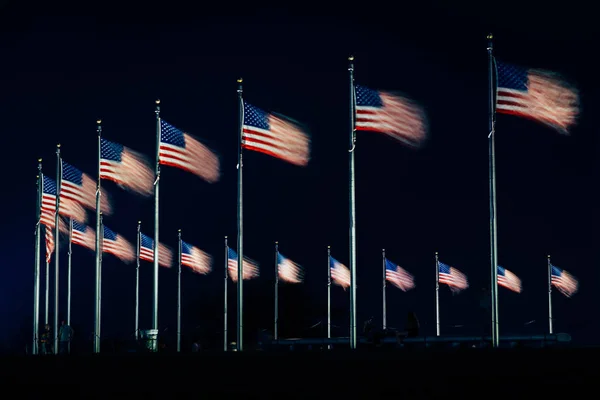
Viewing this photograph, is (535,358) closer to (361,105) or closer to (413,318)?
(361,105)

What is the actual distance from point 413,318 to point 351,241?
4.63 m

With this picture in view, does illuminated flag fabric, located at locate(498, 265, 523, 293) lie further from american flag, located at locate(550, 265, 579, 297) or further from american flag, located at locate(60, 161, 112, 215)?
american flag, located at locate(60, 161, 112, 215)

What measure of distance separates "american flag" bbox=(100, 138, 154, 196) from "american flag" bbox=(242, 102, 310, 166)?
7.10 metres

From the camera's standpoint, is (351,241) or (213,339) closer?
(351,241)

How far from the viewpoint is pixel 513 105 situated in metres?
35.7

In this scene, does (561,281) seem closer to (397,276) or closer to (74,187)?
(397,276)

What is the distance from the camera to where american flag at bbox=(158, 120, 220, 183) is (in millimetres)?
42656

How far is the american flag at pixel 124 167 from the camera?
154ft

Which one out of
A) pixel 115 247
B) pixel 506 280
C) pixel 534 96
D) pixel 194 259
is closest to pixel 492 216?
pixel 534 96

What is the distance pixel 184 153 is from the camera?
142 ft

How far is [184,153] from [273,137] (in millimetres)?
5189

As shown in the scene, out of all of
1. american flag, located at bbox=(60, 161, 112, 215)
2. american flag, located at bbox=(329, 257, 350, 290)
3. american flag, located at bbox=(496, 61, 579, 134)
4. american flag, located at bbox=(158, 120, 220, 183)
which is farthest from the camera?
american flag, located at bbox=(329, 257, 350, 290)

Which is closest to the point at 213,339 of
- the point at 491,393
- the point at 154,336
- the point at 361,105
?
the point at 154,336

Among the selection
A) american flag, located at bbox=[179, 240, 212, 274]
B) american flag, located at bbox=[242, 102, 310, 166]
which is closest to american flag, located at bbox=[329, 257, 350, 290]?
american flag, located at bbox=[179, 240, 212, 274]
